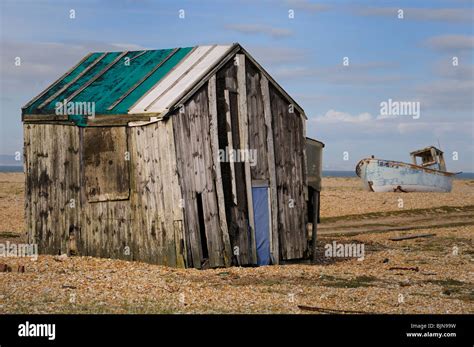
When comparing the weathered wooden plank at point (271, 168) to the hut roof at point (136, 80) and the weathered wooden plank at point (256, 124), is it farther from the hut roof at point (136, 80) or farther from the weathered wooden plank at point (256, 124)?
the hut roof at point (136, 80)

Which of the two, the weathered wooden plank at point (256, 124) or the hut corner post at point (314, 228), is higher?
the weathered wooden plank at point (256, 124)

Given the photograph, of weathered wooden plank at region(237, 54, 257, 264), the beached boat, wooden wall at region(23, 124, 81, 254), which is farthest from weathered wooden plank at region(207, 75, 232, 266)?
the beached boat

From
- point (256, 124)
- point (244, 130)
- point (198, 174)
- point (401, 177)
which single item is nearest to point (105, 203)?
point (198, 174)

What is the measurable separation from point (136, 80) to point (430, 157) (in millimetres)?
35794

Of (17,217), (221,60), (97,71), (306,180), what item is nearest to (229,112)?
(221,60)

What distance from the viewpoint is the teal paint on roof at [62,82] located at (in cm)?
2223

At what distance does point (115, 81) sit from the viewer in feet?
72.8

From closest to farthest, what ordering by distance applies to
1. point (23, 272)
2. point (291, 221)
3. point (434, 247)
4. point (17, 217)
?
1. point (23, 272)
2. point (291, 221)
3. point (434, 247)
4. point (17, 217)

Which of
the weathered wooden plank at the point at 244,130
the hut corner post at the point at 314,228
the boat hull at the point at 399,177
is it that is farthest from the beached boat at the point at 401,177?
the weathered wooden plank at the point at 244,130

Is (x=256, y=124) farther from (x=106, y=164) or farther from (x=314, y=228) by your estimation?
(x=106, y=164)

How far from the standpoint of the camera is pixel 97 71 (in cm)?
2319

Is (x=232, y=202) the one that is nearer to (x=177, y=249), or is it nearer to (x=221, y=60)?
(x=177, y=249)

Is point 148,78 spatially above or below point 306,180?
above
